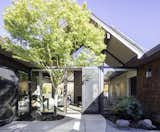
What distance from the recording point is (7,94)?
38.3 feet

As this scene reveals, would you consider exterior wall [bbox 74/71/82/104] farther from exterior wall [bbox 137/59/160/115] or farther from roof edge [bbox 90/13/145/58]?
roof edge [bbox 90/13/145/58]

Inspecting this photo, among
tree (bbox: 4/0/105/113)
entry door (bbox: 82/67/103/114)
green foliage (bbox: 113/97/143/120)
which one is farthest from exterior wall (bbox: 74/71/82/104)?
tree (bbox: 4/0/105/113)

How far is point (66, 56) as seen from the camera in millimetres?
11805

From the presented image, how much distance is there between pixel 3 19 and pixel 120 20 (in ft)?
51.9

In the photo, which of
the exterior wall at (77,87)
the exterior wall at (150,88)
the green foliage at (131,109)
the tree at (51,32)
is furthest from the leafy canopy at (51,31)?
the exterior wall at (77,87)

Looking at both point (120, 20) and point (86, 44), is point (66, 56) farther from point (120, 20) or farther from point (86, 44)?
point (120, 20)

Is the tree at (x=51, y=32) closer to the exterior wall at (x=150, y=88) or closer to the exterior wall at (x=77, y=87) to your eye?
the exterior wall at (x=150, y=88)

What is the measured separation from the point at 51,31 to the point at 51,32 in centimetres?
5

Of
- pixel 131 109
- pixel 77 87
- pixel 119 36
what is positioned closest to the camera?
pixel 131 109

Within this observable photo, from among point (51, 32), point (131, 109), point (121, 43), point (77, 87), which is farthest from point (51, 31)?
point (77, 87)

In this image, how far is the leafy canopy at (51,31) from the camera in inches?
446

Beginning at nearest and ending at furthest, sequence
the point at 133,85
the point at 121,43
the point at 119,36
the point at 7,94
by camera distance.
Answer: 1. the point at 7,94
2. the point at 119,36
3. the point at 121,43
4. the point at 133,85

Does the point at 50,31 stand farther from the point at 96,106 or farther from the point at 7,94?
the point at 96,106

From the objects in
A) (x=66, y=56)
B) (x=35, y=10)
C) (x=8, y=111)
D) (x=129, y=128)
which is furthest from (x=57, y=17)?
(x=129, y=128)
